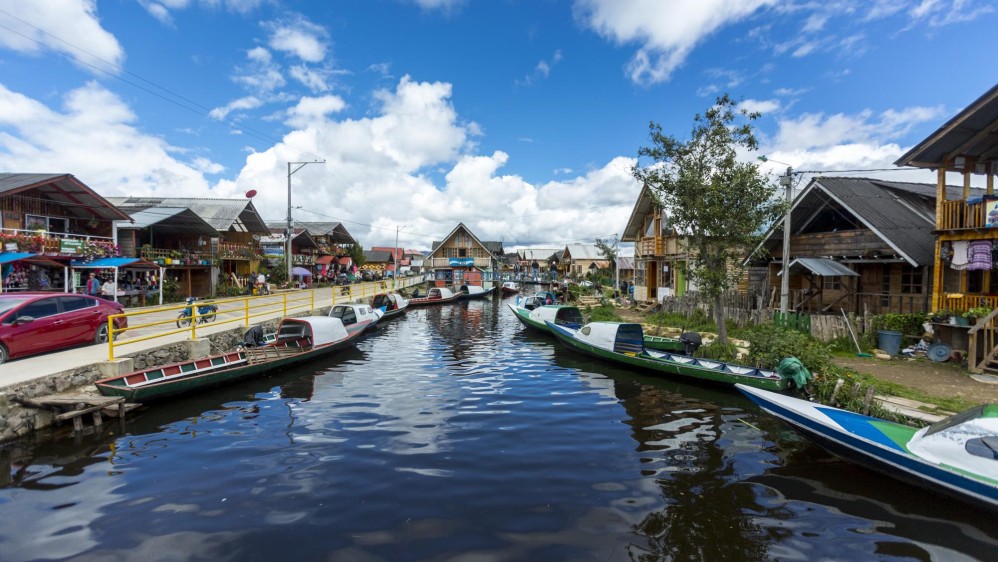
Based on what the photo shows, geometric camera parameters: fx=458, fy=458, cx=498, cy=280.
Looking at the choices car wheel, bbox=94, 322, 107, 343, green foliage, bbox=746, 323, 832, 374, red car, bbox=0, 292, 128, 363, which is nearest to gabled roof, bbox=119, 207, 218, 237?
car wheel, bbox=94, 322, 107, 343

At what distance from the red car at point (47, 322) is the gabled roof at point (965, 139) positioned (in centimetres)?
2602

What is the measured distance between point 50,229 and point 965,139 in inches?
1553

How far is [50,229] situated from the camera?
2389cm

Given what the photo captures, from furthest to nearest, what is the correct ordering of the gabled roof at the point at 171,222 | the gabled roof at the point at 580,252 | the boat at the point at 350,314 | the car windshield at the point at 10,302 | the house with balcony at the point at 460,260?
the gabled roof at the point at 580,252
the house with balcony at the point at 460,260
the gabled roof at the point at 171,222
the boat at the point at 350,314
the car windshield at the point at 10,302

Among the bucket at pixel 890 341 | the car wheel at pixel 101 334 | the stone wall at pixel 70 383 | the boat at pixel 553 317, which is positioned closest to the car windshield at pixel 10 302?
the car wheel at pixel 101 334

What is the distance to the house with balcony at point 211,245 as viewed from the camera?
29.9 meters

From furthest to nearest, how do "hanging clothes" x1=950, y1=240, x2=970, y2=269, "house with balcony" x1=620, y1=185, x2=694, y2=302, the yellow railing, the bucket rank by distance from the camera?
"house with balcony" x1=620, y1=185, x2=694, y2=302
the bucket
"hanging clothes" x1=950, y1=240, x2=970, y2=269
the yellow railing

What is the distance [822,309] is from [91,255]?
34857mm

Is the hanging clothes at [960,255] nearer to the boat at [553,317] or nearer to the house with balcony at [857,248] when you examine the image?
the house with balcony at [857,248]

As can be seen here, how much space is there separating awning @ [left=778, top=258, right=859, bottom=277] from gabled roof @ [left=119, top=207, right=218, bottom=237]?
33959 mm

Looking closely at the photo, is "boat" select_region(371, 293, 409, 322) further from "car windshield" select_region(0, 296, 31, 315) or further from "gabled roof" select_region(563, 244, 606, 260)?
"gabled roof" select_region(563, 244, 606, 260)

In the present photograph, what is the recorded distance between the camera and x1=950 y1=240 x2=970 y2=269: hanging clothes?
1438 centimetres

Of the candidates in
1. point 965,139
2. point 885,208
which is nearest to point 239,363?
point 965,139

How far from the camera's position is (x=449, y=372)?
1584 centimetres
